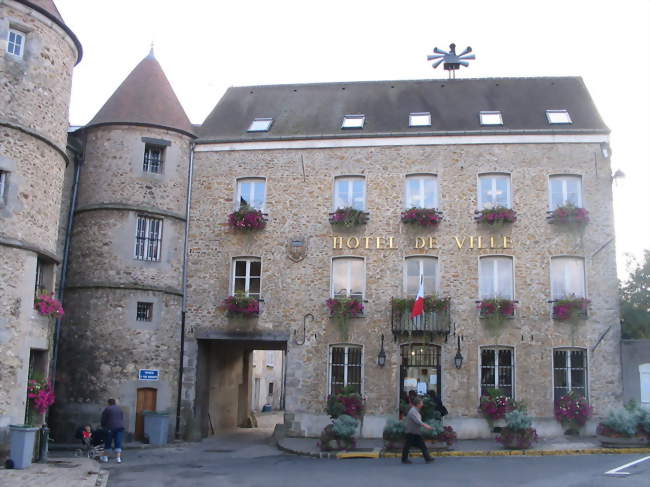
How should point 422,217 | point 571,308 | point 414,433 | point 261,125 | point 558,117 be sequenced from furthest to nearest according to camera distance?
point 261,125 → point 558,117 → point 422,217 → point 571,308 → point 414,433

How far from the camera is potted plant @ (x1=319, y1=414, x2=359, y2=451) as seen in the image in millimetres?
16484

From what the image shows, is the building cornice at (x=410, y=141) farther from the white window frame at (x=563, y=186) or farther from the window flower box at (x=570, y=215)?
the window flower box at (x=570, y=215)

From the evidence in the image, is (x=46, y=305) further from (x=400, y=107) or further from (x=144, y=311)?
(x=400, y=107)

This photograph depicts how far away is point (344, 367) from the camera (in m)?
19.9

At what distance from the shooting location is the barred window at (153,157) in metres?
20.9

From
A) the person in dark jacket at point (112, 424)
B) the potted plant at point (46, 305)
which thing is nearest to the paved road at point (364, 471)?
the person in dark jacket at point (112, 424)

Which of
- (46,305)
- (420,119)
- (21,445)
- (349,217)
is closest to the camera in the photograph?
(21,445)

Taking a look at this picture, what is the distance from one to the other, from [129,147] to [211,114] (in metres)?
3.56

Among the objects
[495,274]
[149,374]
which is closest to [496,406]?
[495,274]

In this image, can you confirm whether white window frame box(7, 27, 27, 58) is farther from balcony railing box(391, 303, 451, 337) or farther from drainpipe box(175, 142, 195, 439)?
balcony railing box(391, 303, 451, 337)

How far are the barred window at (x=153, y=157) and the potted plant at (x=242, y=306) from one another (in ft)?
14.1

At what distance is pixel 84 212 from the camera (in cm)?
2022

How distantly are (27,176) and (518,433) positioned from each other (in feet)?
39.7

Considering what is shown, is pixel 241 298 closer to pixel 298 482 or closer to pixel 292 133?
pixel 292 133
